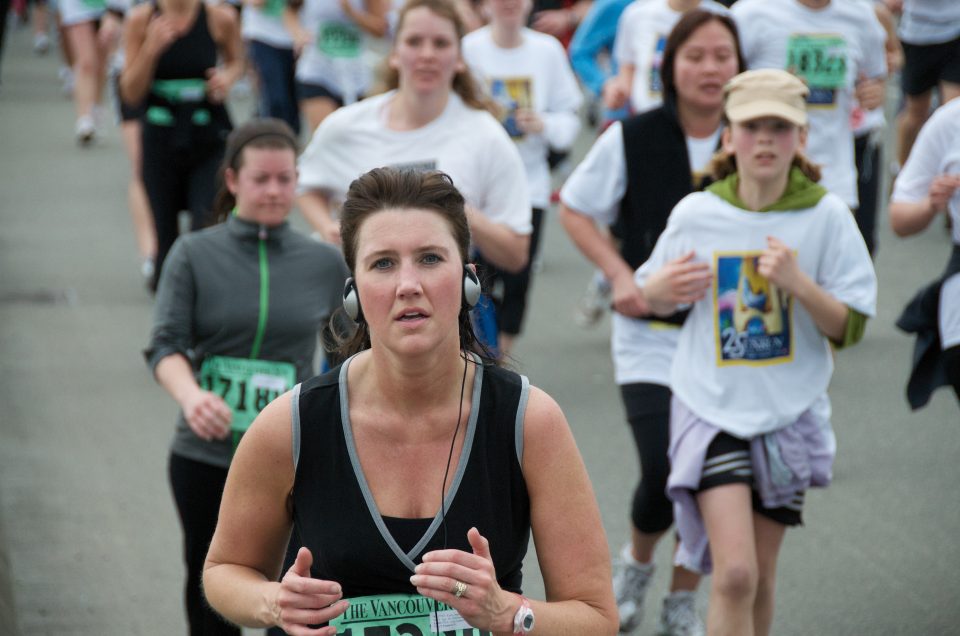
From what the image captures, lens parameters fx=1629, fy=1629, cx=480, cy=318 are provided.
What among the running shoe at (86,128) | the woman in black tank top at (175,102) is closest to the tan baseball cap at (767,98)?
the woman in black tank top at (175,102)

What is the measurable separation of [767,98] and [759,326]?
0.67 meters

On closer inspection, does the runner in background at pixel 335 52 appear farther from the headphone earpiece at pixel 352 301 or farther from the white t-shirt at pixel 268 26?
the headphone earpiece at pixel 352 301

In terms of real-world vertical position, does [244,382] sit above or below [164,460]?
above

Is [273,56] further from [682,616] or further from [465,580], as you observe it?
[465,580]

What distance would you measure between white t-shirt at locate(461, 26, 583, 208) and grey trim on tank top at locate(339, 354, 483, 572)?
18.2 ft

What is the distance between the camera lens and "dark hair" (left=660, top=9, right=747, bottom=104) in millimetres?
5578

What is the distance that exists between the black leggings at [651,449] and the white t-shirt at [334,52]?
18.6 ft

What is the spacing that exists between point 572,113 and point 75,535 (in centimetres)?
394

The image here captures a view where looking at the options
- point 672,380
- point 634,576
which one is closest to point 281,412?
point 672,380

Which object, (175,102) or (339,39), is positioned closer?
(175,102)

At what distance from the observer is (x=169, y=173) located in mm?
9289

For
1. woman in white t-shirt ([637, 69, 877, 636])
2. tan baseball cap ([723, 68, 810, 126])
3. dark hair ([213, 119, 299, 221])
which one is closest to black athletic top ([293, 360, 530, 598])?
woman in white t-shirt ([637, 69, 877, 636])

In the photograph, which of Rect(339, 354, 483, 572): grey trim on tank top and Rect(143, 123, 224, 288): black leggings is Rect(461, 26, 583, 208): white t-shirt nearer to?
Rect(143, 123, 224, 288): black leggings

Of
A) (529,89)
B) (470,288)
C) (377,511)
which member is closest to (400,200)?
(470,288)
